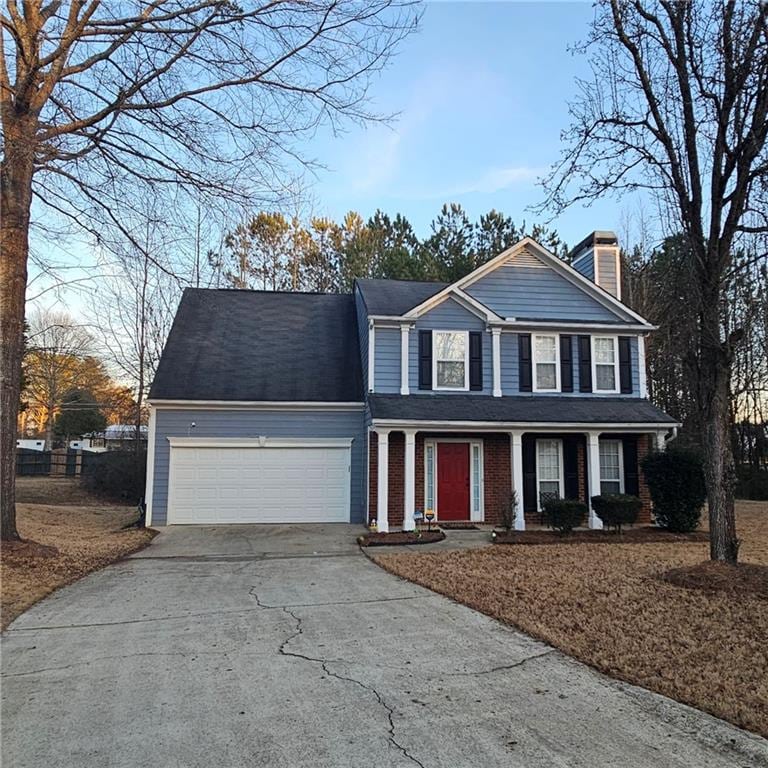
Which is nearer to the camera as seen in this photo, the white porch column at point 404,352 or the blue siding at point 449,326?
the white porch column at point 404,352

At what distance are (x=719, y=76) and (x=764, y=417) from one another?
2227 cm

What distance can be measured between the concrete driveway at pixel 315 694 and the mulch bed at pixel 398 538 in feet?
14.3

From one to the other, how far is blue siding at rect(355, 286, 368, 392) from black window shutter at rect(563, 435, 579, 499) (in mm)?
5178

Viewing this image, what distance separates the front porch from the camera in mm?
14148

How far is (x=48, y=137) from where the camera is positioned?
9.48 m

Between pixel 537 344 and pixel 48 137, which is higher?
pixel 48 137

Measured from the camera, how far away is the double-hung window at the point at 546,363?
15320 millimetres

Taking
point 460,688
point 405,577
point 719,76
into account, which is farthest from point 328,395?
point 460,688

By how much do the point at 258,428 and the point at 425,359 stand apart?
14.4 feet

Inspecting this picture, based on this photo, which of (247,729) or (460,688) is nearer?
(247,729)

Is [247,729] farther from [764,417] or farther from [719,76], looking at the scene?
[764,417]

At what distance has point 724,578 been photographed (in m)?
7.37

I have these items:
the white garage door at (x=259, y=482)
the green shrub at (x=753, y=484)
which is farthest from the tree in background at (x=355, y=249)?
the white garage door at (x=259, y=482)

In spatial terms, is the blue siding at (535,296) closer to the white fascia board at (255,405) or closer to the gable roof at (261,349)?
the gable roof at (261,349)
